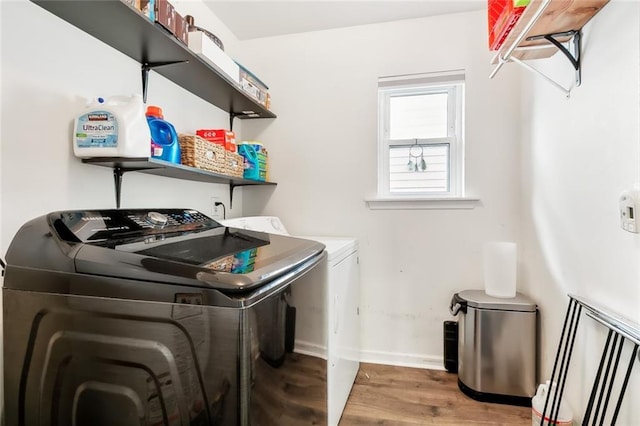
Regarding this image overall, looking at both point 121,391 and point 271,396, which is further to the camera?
point 271,396

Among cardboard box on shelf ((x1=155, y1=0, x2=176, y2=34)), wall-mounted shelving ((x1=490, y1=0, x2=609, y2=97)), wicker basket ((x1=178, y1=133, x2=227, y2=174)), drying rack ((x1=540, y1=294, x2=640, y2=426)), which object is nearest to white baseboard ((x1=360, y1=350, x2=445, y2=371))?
drying rack ((x1=540, y1=294, x2=640, y2=426))

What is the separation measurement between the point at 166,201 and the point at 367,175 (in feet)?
4.39

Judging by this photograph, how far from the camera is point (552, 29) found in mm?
1360

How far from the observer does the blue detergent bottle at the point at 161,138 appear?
136 cm

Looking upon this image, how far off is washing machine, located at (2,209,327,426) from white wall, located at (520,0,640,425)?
1169 mm

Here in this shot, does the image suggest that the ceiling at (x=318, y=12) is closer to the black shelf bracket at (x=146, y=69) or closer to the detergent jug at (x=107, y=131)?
the black shelf bracket at (x=146, y=69)

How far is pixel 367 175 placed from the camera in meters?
2.33

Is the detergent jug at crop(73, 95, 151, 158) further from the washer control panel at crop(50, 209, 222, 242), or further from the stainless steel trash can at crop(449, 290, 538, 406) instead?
the stainless steel trash can at crop(449, 290, 538, 406)

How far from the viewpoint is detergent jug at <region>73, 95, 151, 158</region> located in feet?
3.68

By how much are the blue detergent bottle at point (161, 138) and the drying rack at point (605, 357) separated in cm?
177

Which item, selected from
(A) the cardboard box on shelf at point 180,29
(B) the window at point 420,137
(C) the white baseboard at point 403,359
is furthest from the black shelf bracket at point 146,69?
(C) the white baseboard at point 403,359

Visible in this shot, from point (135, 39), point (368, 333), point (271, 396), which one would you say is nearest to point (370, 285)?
point (368, 333)

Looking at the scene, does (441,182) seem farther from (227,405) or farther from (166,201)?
(227,405)

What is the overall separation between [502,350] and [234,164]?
1908 millimetres
